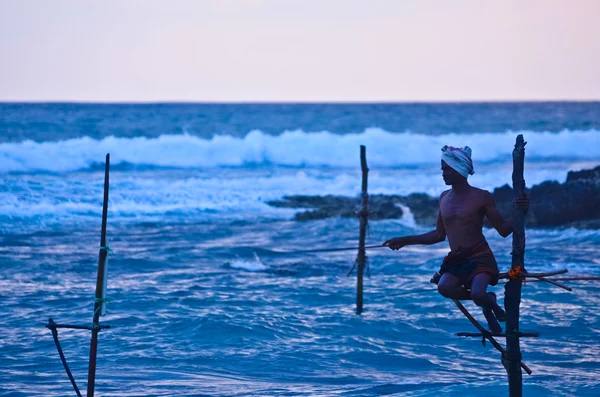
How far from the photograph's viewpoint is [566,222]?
704 inches

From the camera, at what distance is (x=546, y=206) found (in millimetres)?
18297

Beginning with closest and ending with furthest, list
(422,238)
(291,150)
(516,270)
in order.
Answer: (516,270) < (422,238) < (291,150)

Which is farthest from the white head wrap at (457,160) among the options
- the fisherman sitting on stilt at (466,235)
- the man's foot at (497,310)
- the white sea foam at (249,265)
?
the white sea foam at (249,265)

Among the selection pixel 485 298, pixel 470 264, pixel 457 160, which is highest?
pixel 457 160

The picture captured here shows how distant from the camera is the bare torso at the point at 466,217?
18.0ft

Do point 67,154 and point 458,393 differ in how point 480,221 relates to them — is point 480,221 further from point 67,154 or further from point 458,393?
point 67,154

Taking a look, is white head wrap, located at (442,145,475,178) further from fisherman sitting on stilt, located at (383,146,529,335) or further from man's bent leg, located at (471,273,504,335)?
man's bent leg, located at (471,273,504,335)

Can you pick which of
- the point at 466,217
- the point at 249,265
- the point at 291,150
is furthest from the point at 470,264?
the point at 291,150

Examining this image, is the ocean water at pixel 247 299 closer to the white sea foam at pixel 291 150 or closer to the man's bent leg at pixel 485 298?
the man's bent leg at pixel 485 298

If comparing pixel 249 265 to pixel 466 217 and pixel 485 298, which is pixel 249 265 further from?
pixel 485 298

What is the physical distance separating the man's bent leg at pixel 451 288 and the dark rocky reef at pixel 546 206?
10.9 m

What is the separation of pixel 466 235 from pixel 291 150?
3763 centimetres

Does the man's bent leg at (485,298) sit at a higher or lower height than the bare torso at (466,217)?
lower

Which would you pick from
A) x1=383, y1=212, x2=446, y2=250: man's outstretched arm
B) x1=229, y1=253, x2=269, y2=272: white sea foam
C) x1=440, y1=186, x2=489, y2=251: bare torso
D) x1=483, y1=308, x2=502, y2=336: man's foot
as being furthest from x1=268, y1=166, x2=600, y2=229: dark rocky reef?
x1=483, y1=308, x2=502, y2=336: man's foot
